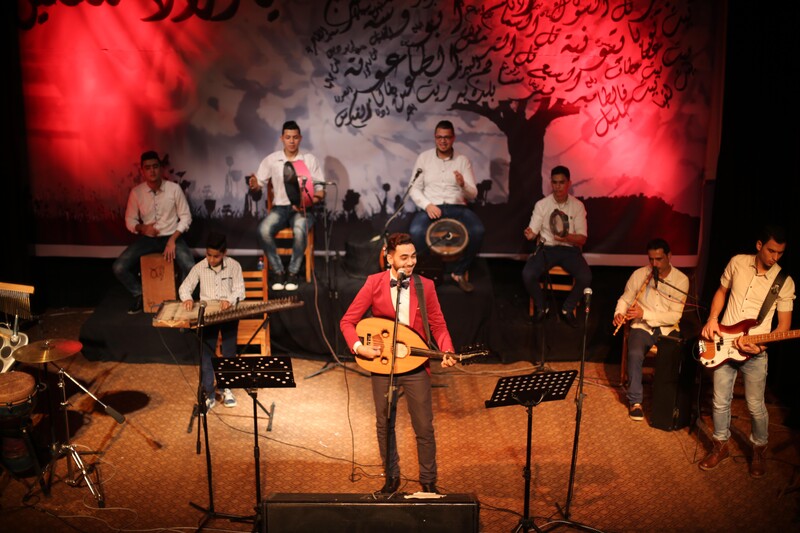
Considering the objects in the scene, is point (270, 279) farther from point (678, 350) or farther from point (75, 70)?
point (678, 350)

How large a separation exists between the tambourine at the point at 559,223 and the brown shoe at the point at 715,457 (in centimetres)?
301

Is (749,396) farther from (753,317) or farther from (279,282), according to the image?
(279,282)

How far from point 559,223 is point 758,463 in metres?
3.39

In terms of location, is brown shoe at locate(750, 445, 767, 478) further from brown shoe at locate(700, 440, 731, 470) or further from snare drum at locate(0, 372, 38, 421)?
snare drum at locate(0, 372, 38, 421)

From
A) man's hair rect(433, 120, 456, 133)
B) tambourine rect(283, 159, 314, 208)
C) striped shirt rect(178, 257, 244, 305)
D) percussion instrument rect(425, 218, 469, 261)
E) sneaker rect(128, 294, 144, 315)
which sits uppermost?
man's hair rect(433, 120, 456, 133)

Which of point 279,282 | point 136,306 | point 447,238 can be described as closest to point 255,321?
point 279,282

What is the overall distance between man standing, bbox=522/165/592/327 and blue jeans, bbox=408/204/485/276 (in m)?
0.59

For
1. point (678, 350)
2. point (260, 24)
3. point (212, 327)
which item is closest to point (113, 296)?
point (212, 327)

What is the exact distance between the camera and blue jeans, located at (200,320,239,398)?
7.13m

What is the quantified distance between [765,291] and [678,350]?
111 centimetres

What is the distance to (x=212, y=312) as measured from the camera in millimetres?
6883

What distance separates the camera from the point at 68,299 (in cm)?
1009

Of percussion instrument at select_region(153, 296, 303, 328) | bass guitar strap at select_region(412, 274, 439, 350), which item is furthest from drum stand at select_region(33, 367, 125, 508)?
bass guitar strap at select_region(412, 274, 439, 350)

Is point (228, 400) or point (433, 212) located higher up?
point (433, 212)
